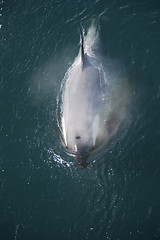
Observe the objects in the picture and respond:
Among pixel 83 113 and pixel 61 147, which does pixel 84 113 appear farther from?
pixel 61 147

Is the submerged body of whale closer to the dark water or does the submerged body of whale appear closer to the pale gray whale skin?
the pale gray whale skin

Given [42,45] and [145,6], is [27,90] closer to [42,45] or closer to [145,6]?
[42,45]

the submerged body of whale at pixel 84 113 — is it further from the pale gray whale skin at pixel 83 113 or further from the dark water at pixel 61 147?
the dark water at pixel 61 147

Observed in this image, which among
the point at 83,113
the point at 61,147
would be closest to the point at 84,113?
the point at 83,113

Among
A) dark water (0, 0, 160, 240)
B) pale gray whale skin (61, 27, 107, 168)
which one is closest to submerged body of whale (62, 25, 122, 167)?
pale gray whale skin (61, 27, 107, 168)

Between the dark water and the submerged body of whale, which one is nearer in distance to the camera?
the dark water
